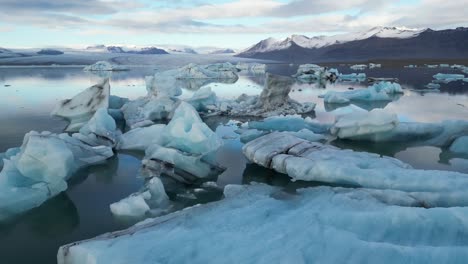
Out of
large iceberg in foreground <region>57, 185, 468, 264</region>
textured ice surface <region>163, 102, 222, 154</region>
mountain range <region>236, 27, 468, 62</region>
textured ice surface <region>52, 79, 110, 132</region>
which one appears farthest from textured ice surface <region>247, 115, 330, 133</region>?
mountain range <region>236, 27, 468, 62</region>

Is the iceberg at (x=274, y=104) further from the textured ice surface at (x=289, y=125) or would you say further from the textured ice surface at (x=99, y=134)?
the textured ice surface at (x=99, y=134)

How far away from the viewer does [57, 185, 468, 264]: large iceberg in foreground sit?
9.29ft

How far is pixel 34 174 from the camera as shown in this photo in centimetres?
502

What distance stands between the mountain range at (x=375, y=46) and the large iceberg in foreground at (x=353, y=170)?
13404 centimetres

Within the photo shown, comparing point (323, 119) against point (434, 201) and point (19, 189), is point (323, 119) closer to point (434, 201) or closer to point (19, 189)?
point (434, 201)

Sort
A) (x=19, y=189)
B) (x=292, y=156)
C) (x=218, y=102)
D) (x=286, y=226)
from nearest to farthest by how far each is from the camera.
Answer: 1. (x=286, y=226)
2. (x=19, y=189)
3. (x=292, y=156)
4. (x=218, y=102)

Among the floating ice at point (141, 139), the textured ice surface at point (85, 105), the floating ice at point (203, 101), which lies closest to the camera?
the floating ice at point (141, 139)

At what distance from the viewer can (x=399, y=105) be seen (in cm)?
1534

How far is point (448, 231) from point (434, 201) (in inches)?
43.1

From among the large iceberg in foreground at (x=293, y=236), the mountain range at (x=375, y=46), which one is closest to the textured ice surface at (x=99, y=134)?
the large iceberg in foreground at (x=293, y=236)

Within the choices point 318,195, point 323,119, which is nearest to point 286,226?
point 318,195

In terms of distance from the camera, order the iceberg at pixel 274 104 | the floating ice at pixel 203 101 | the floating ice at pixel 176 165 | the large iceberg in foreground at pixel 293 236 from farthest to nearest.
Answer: the floating ice at pixel 203 101 → the iceberg at pixel 274 104 → the floating ice at pixel 176 165 → the large iceberg in foreground at pixel 293 236

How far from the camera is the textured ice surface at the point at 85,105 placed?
10617 millimetres

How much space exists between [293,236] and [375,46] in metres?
163
